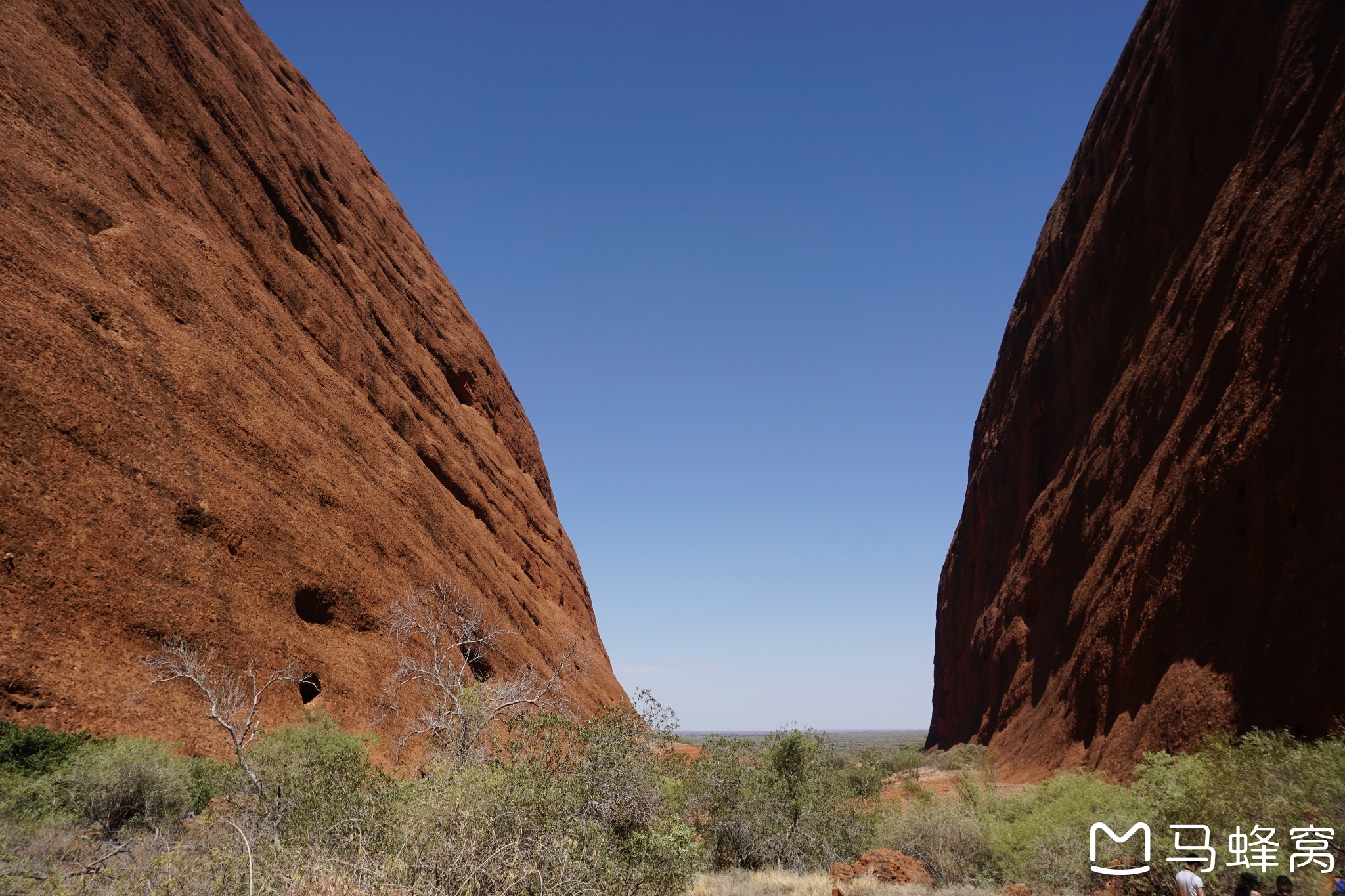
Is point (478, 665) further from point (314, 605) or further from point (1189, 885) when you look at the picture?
point (1189, 885)

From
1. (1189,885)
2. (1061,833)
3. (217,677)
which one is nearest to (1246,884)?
(1189,885)

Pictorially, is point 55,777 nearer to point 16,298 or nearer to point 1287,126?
point 16,298

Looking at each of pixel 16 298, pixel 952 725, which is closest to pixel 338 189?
pixel 16 298

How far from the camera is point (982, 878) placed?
1089cm

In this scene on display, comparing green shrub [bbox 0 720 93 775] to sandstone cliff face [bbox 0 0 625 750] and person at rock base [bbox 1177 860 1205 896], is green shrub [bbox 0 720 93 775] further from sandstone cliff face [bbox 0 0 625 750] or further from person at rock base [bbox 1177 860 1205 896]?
person at rock base [bbox 1177 860 1205 896]

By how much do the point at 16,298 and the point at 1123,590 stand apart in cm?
2528

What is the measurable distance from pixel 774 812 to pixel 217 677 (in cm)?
1037

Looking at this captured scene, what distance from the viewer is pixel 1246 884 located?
718 cm

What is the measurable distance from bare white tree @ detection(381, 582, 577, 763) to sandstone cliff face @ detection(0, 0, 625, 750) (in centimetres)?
64

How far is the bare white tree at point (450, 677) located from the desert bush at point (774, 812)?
3.69 metres

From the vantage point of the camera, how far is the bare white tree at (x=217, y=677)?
11992mm

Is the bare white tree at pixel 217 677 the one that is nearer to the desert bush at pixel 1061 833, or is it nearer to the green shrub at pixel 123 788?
the green shrub at pixel 123 788

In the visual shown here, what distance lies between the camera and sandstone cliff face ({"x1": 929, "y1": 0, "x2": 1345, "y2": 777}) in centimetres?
1259
